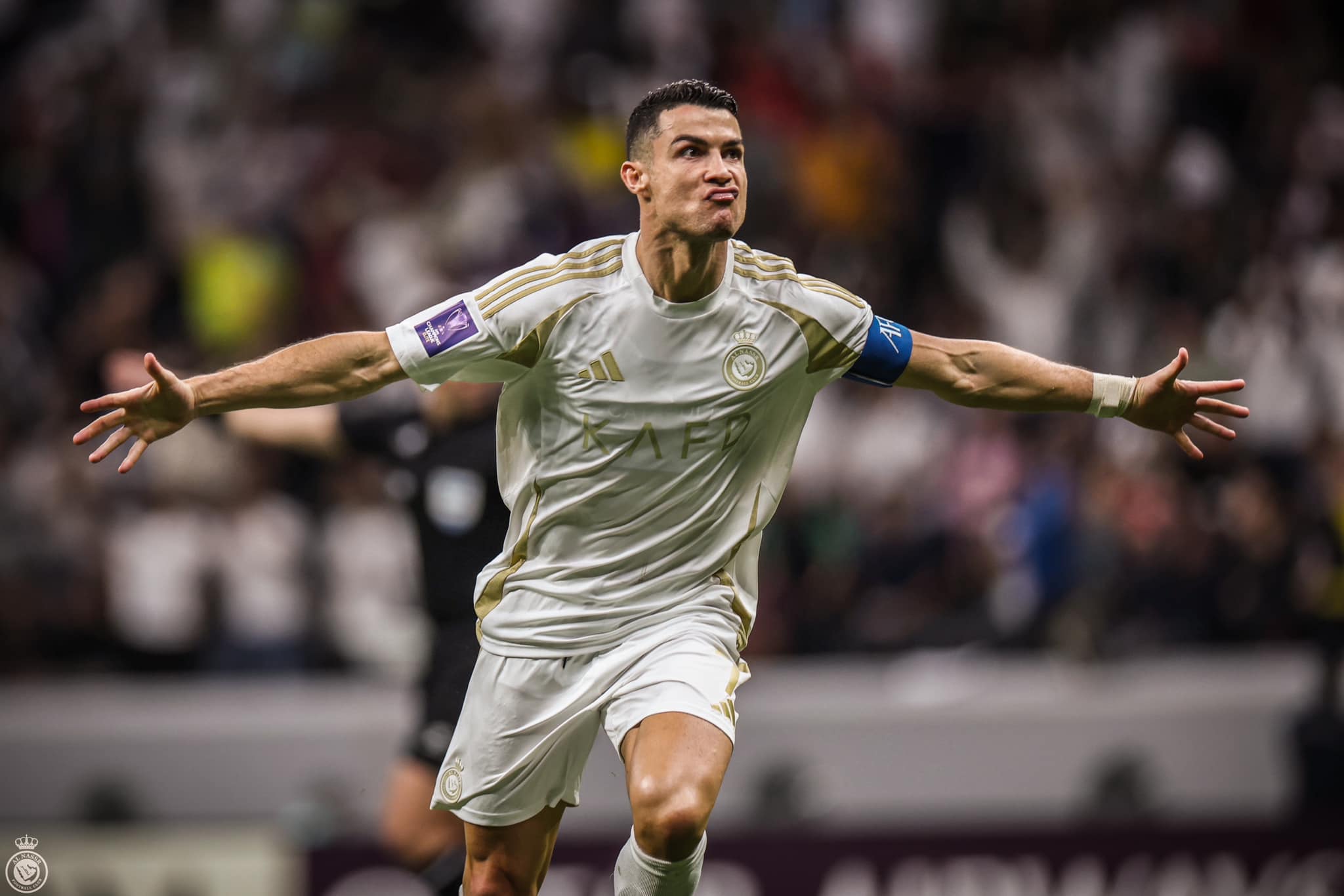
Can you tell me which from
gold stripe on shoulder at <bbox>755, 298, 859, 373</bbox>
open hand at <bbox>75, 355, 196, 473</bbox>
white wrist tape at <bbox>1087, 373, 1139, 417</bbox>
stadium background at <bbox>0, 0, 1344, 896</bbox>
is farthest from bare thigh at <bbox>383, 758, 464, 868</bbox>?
white wrist tape at <bbox>1087, 373, 1139, 417</bbox>

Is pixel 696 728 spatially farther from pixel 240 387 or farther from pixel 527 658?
pixel 240 387

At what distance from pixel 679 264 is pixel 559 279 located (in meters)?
0.36

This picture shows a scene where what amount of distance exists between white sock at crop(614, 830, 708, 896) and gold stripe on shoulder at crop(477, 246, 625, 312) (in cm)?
157

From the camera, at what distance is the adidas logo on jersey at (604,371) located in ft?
16.9

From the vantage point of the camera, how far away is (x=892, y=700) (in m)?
Answer: 10.2

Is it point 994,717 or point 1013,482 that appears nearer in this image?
point 994,717

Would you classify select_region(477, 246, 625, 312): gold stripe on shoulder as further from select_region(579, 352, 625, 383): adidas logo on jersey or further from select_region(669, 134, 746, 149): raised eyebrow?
select_region(669, 134, 746, 149): raised eyebrow

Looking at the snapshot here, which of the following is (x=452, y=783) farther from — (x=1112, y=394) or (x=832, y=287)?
(x=1112, y=394)

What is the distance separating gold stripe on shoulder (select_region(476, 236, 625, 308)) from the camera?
16.8 ft

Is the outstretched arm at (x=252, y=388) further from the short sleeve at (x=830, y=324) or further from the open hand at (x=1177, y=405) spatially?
the open hand at (x=1177, y=405)

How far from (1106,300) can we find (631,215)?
130 inches

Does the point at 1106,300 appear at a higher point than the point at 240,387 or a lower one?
higher

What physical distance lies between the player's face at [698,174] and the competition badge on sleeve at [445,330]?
62cm

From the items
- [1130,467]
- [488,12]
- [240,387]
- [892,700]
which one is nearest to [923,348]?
[240,387]
